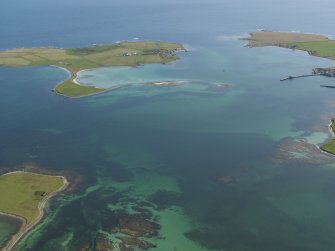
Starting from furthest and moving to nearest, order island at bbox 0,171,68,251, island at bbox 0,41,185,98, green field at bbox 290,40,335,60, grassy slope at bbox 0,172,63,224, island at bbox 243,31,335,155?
island at bbox 243,31,335,155, green field at bbox 290,40,335,60, island at bbox 0,41,185,98, grassy slope at bbox 0,172,63,224, island at bbox 0,171,68,251

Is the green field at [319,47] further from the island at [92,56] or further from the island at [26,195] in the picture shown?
the island at [26,195]

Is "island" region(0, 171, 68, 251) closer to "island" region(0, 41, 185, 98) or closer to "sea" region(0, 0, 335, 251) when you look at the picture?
"sea" region(0, 0, 335, 251)

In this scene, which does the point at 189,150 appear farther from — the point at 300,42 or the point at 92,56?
the point at 300,42

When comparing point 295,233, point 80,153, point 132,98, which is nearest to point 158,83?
point 132,98

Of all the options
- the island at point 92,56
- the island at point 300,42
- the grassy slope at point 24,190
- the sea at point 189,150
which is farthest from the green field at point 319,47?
the grassy slope at point 24,190

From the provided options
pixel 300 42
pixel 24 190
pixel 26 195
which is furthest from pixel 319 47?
pixel 26 195

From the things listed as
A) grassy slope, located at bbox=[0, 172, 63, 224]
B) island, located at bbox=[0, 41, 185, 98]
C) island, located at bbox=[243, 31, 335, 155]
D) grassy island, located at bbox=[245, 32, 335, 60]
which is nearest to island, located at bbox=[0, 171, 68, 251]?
grassy slope, located at bbox=[0, 172, 63, 224]
